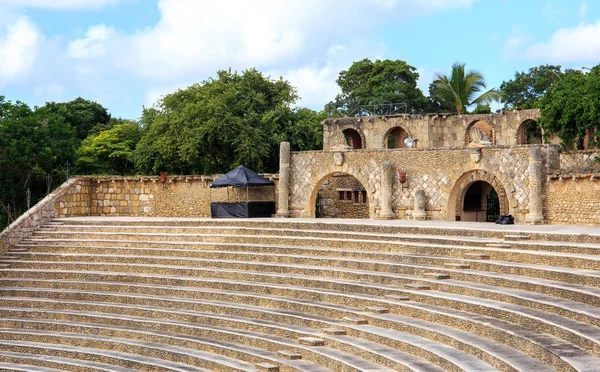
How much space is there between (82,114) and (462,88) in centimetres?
2752

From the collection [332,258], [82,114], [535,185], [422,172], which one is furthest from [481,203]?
[82,114]

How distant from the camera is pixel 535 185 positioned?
2184 centimetres

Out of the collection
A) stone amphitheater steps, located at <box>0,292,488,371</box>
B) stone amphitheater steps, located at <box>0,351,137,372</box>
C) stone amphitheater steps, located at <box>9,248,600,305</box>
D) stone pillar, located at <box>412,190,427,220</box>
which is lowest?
stone amphitheater steps, located at <box>0,351,137,372</box>

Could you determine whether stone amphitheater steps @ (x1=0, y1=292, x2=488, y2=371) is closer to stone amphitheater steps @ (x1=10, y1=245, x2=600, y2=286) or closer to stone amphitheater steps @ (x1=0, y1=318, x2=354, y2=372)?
stone amphitheater steps @ (x1=0, y1=318, x2=354, y2=372)

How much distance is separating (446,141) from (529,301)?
61.3ft

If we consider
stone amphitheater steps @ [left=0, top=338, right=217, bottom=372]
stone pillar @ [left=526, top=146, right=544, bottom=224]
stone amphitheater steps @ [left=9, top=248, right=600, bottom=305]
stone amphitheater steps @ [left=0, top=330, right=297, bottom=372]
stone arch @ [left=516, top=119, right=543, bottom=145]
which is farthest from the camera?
stone arch @ [left=516, top=119, right=543, bottom=145]

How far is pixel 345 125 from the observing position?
32.3 m

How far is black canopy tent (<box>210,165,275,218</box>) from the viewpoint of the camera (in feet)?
83.5

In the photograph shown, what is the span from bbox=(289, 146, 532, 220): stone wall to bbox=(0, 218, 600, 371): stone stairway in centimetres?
363

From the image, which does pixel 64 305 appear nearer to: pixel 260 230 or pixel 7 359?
pixel 7 359

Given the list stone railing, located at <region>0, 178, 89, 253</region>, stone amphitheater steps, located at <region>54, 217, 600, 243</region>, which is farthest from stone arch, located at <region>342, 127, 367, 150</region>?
stone railing, located at <region>0, 178, 89, 253</region>

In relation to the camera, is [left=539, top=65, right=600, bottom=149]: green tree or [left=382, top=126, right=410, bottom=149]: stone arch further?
[left=382, top=126, right=410, bottom=149]: stone arch

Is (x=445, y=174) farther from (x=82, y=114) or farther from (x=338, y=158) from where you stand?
(x=82, y=114)

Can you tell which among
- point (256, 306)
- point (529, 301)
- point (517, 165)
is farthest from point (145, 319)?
point (517, 165)
